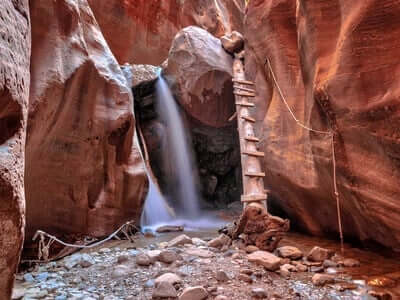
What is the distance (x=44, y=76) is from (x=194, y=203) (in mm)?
7634

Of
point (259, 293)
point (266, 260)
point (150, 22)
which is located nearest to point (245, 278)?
point (259, 293)

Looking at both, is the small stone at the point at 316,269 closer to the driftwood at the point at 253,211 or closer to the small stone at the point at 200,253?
the driftwood at the point at 253,211

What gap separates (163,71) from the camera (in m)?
10.5

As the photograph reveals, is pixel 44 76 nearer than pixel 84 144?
Yes

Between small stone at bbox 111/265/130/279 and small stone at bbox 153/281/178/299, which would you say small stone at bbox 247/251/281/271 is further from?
small stone at bbox 111/265/130/279

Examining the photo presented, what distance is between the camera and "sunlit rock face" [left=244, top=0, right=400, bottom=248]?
3.45 metres

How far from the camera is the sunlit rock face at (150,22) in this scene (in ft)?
49.1

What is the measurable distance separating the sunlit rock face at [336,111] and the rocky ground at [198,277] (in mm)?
989

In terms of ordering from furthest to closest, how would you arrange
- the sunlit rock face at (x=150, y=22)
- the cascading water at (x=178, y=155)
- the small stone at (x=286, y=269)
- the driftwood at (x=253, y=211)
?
the sunlit rock face at (x=150, y=22) < the cascading water at (x=178, y=155) < the driftwood at (x=253, y=211) < the small stone at (x=286, y=269)

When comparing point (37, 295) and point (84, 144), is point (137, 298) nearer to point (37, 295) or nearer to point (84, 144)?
point (37, 295)

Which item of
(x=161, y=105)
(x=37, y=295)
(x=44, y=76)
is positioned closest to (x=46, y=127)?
(x=44, y=76)

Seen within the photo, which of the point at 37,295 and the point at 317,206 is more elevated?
the point at 317,206

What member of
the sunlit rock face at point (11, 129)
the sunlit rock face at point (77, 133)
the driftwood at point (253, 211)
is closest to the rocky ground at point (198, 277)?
the driftwood at point (253, 211)

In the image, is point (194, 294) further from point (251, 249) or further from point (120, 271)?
point (251, 249)
